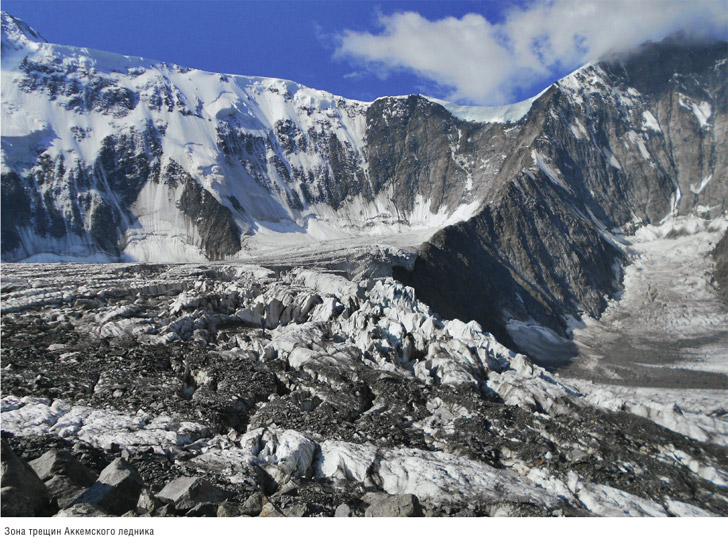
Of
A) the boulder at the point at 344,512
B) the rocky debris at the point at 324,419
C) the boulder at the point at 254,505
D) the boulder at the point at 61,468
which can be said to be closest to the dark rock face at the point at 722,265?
the rocky debris at the point at 324,419

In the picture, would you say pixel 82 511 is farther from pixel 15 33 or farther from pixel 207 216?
pixel 15 33

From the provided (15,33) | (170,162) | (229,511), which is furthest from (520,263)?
(15,33)

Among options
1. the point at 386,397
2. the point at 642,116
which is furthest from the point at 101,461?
the point at 642,116

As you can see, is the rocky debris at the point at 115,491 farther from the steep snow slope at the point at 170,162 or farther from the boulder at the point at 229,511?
the steep snow slope at the point at 170,162

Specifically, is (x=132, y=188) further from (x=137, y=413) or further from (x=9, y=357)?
(x=137, y=413)

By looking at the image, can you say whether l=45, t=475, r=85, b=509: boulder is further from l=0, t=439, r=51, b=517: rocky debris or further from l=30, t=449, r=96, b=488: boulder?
l=30, t=449, r=96, b=488: boulder

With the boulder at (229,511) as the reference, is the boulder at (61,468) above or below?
above
